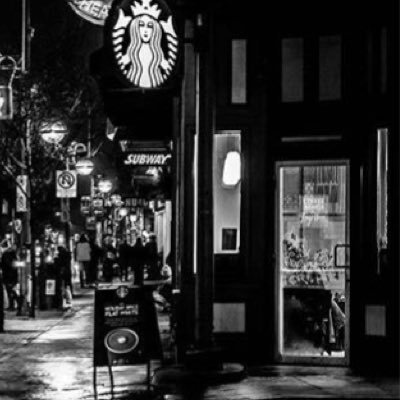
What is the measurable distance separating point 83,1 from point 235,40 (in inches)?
115

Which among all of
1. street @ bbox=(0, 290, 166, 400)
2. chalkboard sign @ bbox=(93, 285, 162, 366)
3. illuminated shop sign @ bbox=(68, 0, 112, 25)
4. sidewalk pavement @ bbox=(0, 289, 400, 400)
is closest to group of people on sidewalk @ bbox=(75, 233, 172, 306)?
street @ bbox=(0, 290, 166, 400)

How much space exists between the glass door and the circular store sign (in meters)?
2.15

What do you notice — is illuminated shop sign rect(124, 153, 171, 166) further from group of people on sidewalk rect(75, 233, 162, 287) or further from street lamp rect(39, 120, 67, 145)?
group of people on sidewalk rect(75, 233, 162, 287)

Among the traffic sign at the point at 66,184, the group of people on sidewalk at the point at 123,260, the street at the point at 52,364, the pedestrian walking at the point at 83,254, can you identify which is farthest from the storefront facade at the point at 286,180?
the pedestrian walking at the point at 83,254

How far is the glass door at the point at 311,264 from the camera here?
1376cm

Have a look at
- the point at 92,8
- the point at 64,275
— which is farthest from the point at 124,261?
the point at 92,8

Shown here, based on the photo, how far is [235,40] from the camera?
46.0 ft

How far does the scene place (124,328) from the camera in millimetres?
12172

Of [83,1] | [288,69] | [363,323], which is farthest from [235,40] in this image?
[363,323]

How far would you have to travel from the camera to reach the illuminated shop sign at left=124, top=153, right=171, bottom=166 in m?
20.2

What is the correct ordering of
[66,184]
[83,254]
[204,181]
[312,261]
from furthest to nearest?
[83,254] → [66,184] → [312,261] → [204,181]

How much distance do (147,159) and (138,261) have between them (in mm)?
13678

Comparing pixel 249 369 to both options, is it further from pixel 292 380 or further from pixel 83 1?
pixel 83 1

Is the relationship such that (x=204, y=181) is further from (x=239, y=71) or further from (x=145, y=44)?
(x=239, y=71)
